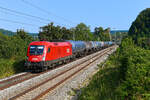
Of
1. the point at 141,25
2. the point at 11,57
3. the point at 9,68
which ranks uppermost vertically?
the point at 141,25

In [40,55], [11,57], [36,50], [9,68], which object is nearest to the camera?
[40,55]

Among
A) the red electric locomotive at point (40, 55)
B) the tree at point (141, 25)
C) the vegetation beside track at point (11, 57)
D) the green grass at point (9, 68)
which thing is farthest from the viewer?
the tree at point (141, 25)

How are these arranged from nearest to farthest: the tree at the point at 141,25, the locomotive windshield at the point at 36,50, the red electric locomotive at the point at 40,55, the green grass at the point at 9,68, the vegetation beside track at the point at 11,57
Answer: the red electric locomotive at the point at 40,55 < the locomotive windshield at the point at 36,50 < the green grass at the point at 9,68 < the vegetation beside track at the point at 11,57 < the tree at the point at 141,25

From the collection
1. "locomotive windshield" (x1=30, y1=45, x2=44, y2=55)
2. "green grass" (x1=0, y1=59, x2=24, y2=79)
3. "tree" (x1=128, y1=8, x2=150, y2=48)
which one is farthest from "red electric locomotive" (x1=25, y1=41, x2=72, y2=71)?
"tree" (x1=128, y1=8, x2=150, y2=48)

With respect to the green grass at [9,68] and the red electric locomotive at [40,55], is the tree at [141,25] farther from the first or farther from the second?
the green grass at [9,68]

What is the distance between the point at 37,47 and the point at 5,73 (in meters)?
4.03

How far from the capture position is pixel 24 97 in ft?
31.4

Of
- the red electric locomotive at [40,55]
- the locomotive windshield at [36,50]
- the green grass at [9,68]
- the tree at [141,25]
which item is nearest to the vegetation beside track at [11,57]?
the green grass at [9,68]

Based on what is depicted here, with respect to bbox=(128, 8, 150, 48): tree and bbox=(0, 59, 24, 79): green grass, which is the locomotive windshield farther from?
bbox=(128, 8, 150, 48): tree

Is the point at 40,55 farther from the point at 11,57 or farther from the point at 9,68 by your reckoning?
the point at 11,57

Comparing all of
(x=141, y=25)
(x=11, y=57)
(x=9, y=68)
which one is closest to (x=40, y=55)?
(x=9, y=68)

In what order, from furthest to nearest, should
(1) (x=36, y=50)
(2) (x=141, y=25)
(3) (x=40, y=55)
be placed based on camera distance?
(2) (x=141, y=25) < (1) (x=36, y=50) < (3) (x=40, y=55)

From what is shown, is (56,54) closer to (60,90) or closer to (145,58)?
(60,90)

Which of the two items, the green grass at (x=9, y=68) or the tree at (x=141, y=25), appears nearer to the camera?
the green grass at (x=9, y=68)
